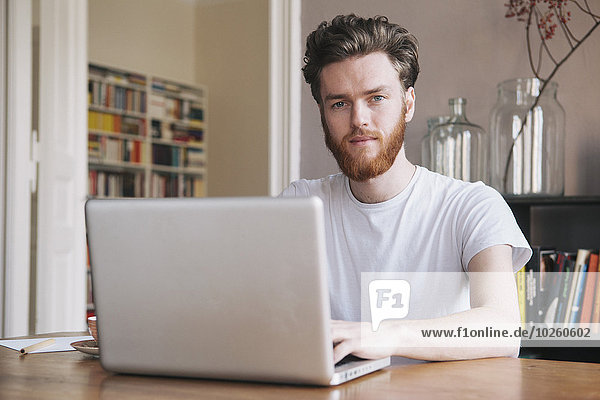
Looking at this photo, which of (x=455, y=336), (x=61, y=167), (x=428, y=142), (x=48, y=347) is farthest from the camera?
(x=61, y=167)

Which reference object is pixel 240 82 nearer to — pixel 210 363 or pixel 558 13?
pixel 558 13

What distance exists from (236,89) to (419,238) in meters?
4.81

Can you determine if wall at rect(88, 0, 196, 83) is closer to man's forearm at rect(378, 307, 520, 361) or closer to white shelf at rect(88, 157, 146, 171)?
white shelf at rect(88, 157, 146, 171)

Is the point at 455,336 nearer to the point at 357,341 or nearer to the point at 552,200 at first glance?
the point at 357,341

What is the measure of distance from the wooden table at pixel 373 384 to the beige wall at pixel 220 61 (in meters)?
4.81

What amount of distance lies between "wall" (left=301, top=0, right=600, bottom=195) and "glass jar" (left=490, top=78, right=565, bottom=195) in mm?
88

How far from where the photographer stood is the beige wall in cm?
594

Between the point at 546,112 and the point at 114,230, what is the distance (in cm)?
153

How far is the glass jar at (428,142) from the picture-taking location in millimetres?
2314

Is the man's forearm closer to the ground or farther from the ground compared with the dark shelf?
closer to the ground

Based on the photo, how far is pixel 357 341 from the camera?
1.06 meters

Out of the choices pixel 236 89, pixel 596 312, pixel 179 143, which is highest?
pixel 236 89

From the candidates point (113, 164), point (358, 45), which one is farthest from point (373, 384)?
point (113, 164)

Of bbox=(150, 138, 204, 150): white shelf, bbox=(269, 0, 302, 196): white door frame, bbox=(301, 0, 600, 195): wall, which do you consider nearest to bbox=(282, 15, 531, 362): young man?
bbox=(301, 0, 600, 195): wall
